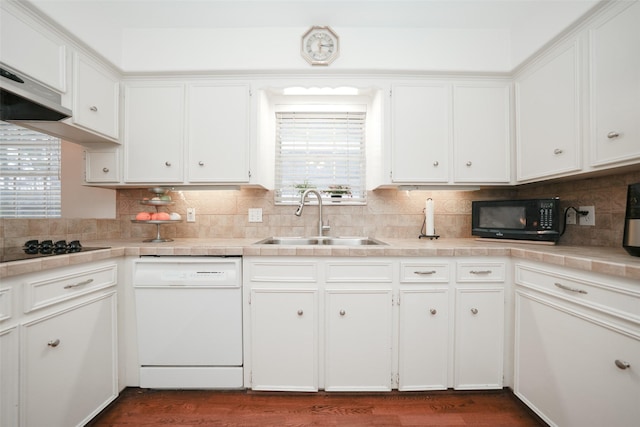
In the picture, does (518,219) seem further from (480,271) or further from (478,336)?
(478,336)

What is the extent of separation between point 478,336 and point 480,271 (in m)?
0.41

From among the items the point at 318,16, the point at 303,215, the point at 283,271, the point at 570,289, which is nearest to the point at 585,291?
the point at 570,289

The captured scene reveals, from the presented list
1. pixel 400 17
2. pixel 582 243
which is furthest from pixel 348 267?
pixel 400 17

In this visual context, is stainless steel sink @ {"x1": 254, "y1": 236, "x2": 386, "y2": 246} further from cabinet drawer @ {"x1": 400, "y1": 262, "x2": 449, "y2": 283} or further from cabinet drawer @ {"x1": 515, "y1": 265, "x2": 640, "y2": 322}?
cabinet drawer @ {"x1": 515, "y1": 265, "x2": 640, "y2": 322}

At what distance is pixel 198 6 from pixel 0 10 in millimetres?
1007

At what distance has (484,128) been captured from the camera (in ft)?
6.31

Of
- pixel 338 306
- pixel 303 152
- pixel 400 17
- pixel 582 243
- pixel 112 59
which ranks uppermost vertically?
pixel 400 17

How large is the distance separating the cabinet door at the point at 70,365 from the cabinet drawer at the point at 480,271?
2.15 m

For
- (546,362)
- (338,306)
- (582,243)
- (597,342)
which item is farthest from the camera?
(582,243)

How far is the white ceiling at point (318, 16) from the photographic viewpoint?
172cm

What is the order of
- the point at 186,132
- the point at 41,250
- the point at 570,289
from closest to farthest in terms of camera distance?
the point at 570,289
the point at 41,250
the point at 186,132

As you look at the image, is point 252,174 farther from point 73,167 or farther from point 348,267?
point 73,167

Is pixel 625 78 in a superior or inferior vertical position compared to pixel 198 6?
inferior

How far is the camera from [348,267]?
5.18 ft
